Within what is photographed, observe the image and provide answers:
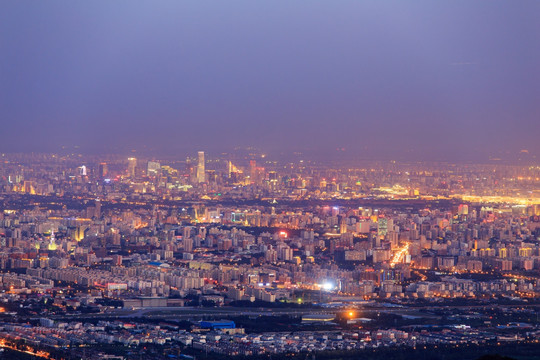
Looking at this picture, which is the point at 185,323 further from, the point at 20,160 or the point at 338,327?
the point at 20,160

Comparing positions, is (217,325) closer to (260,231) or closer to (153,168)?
(260,231)

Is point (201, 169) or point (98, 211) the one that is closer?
point (98, 211)

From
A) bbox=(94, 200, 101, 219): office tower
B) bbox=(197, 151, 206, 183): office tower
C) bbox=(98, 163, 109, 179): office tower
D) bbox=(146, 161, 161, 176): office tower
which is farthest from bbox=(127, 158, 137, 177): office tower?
bbox=(94, 200, 101, 219): office tower

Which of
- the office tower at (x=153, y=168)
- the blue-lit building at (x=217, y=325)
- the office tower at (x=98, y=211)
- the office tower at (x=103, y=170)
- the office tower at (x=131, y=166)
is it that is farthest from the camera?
the office tower at (x=153, y=168)

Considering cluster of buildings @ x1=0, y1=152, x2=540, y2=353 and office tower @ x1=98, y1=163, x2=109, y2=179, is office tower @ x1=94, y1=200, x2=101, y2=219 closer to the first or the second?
cluster of buildings @ x1=0, y1=152, x2=540, y2=353

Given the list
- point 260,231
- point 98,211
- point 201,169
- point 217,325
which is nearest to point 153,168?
point 201,169

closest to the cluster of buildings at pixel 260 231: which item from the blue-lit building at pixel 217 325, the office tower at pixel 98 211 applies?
the office tower at pixel 98 211

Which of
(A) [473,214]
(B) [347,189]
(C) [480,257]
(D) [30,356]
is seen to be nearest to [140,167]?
(B) [347,189]

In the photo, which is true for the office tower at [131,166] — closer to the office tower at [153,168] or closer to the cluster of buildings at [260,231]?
the cluster of buildings at [260,231]
